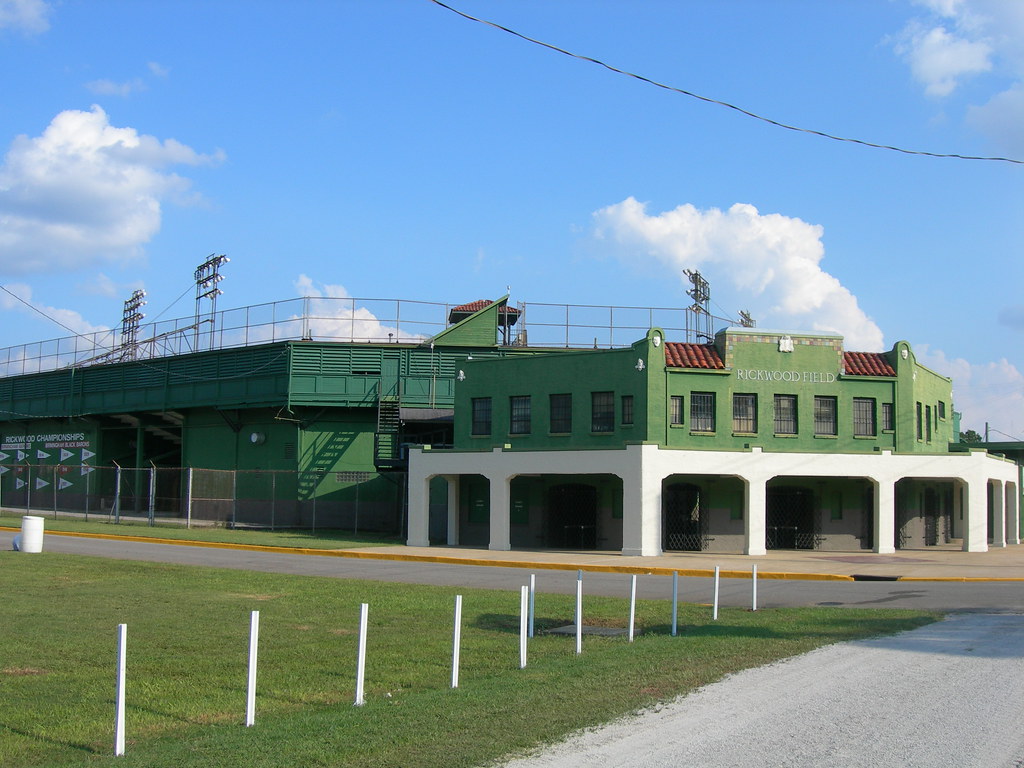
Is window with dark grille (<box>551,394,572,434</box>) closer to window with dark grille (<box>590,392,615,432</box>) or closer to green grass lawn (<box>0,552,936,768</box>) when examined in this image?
window with dark grille (<box>590,392,615,432</box>)

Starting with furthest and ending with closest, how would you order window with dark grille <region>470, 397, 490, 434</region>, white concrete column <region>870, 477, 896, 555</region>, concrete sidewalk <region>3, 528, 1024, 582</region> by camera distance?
window with dark grille <region>470, 397, 490, 434</region>
white concrete column <region>870, 477, 896, 555</region>
concrete sidewalk <region>3, 528, 1024, 582</region>

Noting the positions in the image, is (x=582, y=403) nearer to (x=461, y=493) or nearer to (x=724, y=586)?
(x=461, y=493)

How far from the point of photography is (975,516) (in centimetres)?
3528

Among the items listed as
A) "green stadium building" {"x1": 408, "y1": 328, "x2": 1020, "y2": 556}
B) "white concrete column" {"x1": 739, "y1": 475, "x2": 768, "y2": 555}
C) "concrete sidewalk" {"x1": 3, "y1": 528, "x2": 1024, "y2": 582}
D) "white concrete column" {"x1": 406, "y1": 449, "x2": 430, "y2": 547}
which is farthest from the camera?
"white concrete column" {"x1": 406, "y1": 449, "x2": 430, "y2": 547}

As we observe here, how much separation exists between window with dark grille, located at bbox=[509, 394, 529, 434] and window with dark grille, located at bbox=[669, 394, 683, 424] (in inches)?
212

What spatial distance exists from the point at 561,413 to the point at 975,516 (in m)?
14.7

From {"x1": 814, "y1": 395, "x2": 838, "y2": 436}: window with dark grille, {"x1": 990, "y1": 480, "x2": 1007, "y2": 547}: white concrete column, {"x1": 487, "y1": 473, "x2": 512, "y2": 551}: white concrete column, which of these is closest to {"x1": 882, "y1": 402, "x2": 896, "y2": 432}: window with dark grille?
{"x1": 814, "y1": 395, "x2": 838, "y2": 436}: window with dark grille

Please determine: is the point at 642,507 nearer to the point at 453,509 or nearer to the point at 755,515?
the point at 755,515

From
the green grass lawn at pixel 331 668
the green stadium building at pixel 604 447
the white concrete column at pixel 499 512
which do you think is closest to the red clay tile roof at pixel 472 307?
the green stadium building at pixel 604 447

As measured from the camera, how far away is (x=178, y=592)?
62.1ft

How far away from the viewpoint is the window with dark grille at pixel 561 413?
36.2 m

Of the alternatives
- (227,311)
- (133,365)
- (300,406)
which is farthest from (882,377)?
(133,365)

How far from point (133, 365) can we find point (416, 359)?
16.7 m

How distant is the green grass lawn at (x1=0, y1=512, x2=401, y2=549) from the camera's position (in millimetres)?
35781
